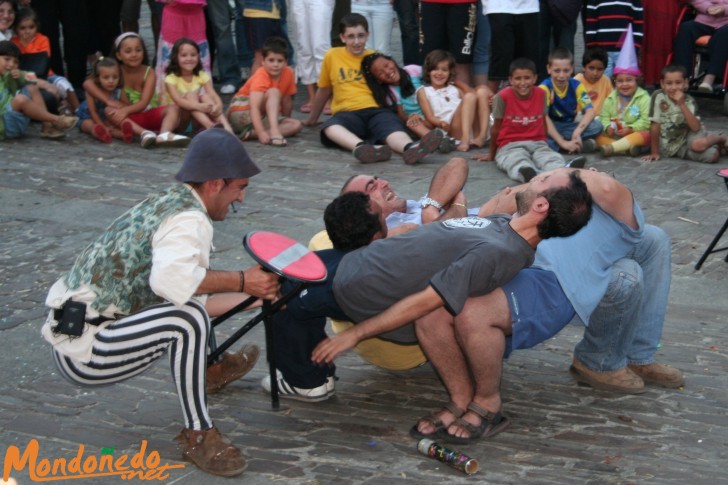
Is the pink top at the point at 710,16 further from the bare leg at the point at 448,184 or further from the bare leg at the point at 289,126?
the bare leg at the point at 448,184

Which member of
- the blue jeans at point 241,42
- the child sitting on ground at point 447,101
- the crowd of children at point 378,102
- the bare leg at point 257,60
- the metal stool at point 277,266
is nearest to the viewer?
the metal stool at point 277,266

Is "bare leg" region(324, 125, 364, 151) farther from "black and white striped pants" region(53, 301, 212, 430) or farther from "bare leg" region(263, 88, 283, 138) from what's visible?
"black and white striped pants" region(53, 301, 212, 430)

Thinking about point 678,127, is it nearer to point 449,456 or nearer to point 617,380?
point 617,380

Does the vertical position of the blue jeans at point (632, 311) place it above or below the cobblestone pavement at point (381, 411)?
above

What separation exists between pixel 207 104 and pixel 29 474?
590 centimetres

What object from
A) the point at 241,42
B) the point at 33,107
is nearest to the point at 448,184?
the point at 33,107

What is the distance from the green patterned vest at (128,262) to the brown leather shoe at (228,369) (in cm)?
79

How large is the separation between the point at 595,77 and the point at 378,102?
74.6 inches

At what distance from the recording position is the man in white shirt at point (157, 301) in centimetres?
375

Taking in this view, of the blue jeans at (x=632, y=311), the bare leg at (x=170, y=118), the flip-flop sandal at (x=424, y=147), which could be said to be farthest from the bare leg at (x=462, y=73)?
the blue jeans at (x=632, y=311)

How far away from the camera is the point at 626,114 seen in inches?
356

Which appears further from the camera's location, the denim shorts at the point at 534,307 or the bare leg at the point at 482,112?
the bare leg at the point at 482,112

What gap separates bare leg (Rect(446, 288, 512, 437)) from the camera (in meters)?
4.04

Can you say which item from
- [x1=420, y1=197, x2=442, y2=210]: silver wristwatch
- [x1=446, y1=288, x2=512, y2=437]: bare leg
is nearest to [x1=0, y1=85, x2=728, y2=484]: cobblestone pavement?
[x1=446, y1=288, x2=512, y2=437]: bare leg
